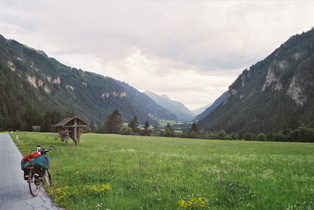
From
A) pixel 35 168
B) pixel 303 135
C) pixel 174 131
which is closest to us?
pixel 35 168

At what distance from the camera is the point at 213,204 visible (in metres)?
8.23

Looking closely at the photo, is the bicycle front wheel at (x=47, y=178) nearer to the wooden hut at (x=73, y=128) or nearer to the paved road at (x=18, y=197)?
the paved road at (x=18, y=197)

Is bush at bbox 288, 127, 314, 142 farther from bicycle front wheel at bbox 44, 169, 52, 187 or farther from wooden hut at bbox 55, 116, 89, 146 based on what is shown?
bicycle front wheel at bbox 44, 169, 52, 187

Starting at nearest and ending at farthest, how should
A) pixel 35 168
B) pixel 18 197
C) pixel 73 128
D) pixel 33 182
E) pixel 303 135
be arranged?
pixel 18 197 → pixel 33 182 → pixel 35 168 → pixel 73 128 → pixel 303 135

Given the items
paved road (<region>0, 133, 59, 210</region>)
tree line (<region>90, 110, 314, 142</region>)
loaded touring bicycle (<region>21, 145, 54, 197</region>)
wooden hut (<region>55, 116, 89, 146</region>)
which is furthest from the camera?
tree line (<region>90, 110, 314, 142</region>)

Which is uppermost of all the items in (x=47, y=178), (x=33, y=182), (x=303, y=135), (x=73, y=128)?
(x=73, y=128)

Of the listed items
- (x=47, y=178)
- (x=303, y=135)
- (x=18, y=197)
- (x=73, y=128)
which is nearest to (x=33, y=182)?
(x=18, y=197)

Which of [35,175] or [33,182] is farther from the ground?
[35,175]

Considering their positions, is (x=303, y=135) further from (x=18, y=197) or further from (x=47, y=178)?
(x=18, y=197)

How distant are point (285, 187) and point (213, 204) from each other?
4.29 m

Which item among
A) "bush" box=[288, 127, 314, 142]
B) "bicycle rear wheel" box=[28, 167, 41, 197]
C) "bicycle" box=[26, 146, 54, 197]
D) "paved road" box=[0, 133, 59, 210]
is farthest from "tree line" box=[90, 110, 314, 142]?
"bicycle rear wheel" box=[28, 167, 41, 197]

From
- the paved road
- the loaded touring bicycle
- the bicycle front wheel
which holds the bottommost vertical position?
the paved road

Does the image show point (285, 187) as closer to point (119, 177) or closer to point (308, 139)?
point (119, 177)

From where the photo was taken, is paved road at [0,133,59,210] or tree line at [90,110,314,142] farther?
tree line at [90,110,314,142]
